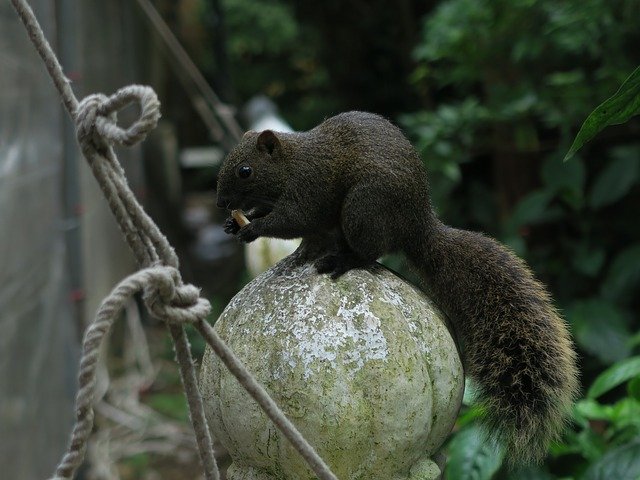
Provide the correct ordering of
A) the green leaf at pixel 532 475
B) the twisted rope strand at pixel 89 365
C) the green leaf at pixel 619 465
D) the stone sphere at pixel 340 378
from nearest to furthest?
the twisted rope strand at pixel 89 365 → the stone sphere at pixel 340 378 → the green leaf at pixel 619 465 → the green leaf at pixel 532 475

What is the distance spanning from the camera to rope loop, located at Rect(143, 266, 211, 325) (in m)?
0.84

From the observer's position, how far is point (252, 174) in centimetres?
Answer: 132

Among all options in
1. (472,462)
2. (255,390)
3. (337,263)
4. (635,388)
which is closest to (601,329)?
(635,388)

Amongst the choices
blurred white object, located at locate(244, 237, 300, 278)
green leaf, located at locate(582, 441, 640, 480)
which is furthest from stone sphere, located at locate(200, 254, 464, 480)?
blurred white object, located at locate(244, 237, 300, 278)

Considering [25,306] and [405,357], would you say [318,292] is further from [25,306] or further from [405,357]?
[25,306]

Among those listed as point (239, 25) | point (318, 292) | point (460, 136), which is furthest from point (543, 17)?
point (239, 25)

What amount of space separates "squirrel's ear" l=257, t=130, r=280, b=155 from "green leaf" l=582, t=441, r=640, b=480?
35.0 inches

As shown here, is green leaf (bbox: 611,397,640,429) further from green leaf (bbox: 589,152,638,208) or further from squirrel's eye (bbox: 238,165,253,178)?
green leaf (bbox: 589,152,638,208)

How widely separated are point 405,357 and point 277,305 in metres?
0.19

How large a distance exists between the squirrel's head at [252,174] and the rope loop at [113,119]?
17.1 inches

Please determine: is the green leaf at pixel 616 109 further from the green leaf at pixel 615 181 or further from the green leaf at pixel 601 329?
the green leaf at pixel 615 181

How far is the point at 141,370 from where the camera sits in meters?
4.84

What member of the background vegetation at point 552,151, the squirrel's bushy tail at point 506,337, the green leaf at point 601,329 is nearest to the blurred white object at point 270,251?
the background vegetation at point 552,151

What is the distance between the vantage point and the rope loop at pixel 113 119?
33.5 inches
